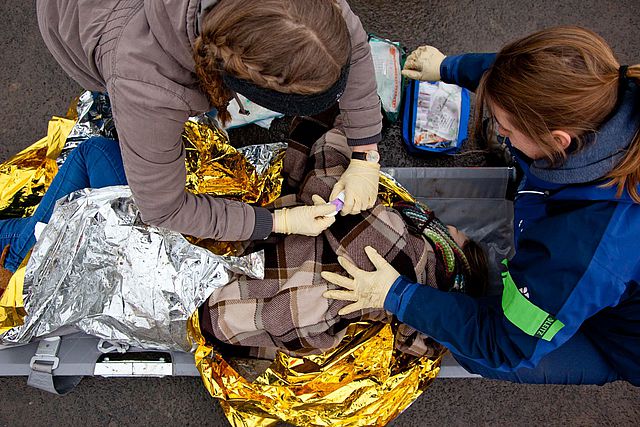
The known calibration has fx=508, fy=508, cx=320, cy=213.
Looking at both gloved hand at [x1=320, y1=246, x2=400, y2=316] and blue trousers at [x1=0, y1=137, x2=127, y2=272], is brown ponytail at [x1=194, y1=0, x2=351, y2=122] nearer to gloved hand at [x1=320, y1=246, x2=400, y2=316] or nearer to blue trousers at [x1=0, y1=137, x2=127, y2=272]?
gloved hand at [x1=320, y1=246, x2=400, y2=316]

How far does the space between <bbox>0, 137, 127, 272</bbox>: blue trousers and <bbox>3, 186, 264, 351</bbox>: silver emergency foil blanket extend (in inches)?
4.4

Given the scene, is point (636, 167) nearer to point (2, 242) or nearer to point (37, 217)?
point (37, 217)

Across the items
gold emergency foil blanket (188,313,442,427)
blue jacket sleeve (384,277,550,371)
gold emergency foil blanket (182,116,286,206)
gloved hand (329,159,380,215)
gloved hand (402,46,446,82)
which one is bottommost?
gold emergency foil blanket (188,313,442,427)

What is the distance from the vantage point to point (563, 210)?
0.93 metres

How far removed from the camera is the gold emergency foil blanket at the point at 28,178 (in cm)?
145

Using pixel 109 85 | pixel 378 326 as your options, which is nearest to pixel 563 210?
pixel 378 326

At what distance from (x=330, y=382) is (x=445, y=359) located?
0.33 meters

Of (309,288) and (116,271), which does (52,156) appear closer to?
(116,271)

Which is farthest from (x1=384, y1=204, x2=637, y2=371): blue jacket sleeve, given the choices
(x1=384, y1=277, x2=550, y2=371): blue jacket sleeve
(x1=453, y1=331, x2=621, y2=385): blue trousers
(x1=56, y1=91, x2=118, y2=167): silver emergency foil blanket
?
(x1=56, y1=91, x2=118, y2=167): silver emergency foil blanket

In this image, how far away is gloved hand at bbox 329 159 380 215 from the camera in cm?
114

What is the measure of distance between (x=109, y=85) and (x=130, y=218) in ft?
1.23

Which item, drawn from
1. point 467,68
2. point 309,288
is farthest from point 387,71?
point 309,288

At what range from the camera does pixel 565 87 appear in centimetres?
78

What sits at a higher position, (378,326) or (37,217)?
(37,217)
